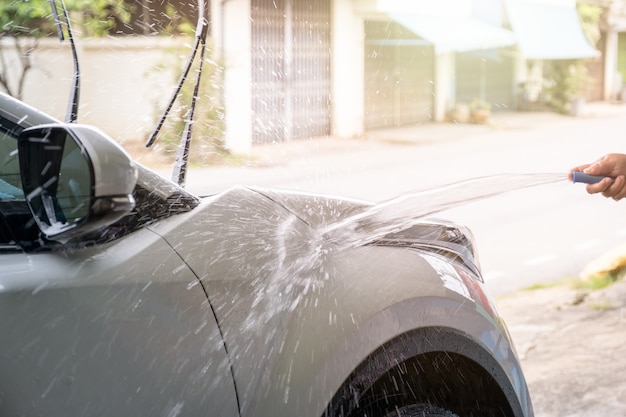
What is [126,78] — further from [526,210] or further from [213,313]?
[213,313]

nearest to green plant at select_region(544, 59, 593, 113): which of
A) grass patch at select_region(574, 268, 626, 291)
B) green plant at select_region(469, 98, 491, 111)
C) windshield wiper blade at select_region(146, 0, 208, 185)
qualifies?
green plant at select_region(469, 98, 491, 111)

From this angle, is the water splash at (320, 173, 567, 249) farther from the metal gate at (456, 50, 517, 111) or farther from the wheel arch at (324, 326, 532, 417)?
the metal gate at (456, 50, 517, 111)

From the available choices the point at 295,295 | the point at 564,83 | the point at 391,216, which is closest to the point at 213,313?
the point at 295,295

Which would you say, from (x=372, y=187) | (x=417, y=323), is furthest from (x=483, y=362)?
(x=372, y=187)

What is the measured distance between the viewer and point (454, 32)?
75.2 ft

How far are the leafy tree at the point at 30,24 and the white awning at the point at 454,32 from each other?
39.5 ft

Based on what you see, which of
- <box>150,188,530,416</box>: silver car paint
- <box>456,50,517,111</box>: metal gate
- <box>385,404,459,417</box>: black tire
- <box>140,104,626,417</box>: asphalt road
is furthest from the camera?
<box>456,50,517,111</box>: metal gate

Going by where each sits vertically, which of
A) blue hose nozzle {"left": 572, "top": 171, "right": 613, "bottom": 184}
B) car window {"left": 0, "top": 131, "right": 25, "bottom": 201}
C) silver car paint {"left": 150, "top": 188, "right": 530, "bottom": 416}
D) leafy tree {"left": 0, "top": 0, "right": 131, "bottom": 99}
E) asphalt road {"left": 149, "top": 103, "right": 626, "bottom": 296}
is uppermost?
leafy tree {"left": 0, "top": 0, "right": 131, "bottom": 99}

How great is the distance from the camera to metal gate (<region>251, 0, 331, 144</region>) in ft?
57.5

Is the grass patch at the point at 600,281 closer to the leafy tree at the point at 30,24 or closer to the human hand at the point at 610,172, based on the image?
the human hand at the point at 610,172

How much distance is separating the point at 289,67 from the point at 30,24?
10058 millimetres

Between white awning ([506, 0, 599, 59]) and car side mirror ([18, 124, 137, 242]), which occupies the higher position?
white awning ([506, 0, 599, 59])

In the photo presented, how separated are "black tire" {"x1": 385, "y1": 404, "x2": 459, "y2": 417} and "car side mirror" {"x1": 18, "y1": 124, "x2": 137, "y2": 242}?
2.98 feet

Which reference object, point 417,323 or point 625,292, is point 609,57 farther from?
point 417,323
